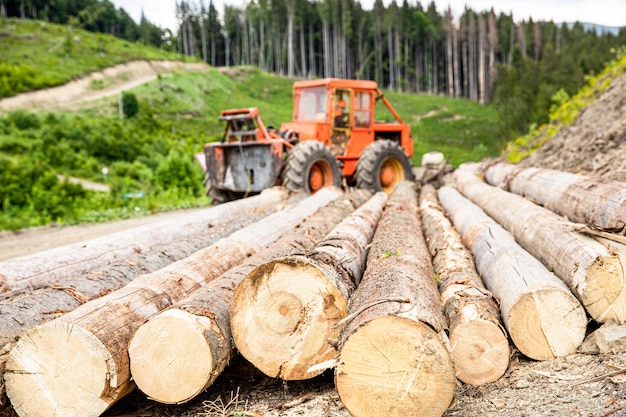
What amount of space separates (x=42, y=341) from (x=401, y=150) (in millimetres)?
9762

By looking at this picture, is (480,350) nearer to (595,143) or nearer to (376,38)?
(595,143)

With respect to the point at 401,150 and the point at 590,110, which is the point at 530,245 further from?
the point at 590,110

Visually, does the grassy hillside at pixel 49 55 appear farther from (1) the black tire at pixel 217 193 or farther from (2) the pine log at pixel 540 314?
(2) the pine log at pixel 540 314

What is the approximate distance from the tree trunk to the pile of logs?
0.06 feet

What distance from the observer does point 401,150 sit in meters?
12.3

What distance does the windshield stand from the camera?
39.7 ft

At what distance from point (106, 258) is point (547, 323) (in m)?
4.13

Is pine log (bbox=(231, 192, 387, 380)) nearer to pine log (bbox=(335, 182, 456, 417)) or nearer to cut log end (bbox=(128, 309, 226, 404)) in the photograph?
cut log end (bbox=(128, 309, 226, 404))

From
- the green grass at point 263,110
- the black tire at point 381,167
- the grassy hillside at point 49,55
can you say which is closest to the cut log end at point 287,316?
the black tire at point 381,167

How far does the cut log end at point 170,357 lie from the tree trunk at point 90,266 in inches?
35.0

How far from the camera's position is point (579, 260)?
4.16 m

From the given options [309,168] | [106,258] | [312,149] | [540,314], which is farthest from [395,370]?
[312,149]

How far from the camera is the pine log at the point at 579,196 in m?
4.79

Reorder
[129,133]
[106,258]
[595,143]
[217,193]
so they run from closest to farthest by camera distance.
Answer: [106,258] → [595,143] → [217,193] → [129,133]
